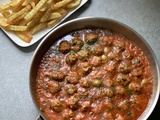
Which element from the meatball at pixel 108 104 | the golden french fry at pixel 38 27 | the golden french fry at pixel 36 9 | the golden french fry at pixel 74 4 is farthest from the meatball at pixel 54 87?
the golden french fry at pixel 74 4

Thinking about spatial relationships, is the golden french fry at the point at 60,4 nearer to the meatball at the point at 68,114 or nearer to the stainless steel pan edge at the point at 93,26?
the stainless steel pan edge at the point at 93,26

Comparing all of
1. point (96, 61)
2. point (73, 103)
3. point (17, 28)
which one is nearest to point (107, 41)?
point (96, 61)

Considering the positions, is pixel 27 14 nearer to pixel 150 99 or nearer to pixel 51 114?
pixel 51 114

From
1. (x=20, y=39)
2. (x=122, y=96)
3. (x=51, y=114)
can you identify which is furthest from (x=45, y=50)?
(x=122, y=96)

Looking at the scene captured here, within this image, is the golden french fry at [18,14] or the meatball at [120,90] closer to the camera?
the meatball at [120,90]

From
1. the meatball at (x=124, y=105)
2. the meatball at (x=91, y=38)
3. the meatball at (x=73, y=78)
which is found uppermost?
the meatball at (x=91, y=38)

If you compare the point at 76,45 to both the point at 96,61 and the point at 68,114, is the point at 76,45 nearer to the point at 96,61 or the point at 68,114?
the point at 96,61

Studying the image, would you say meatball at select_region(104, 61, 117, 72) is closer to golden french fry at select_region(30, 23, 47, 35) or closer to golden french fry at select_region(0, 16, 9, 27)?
golden french fry at select_region(30, 23, 47, 35)

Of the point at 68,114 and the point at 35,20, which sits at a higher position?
the point at 35,20
